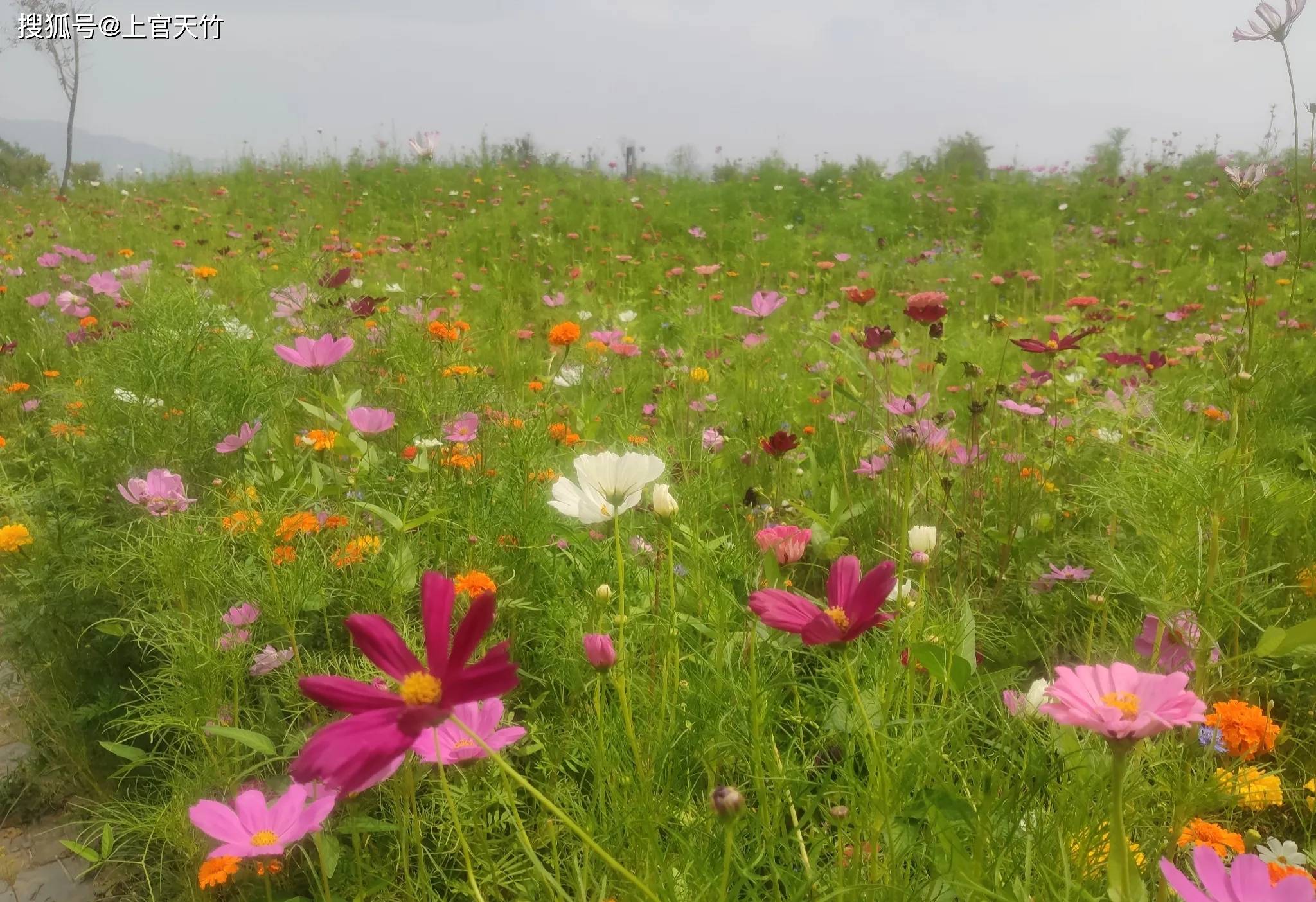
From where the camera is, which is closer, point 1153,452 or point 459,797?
point 459,797

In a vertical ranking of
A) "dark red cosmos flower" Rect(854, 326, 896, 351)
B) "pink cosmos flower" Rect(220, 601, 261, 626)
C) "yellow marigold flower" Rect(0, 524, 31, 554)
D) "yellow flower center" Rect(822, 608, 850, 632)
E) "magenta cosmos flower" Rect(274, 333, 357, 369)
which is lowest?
"yellow marigold flower" Rect(0, 524, 31, 554)

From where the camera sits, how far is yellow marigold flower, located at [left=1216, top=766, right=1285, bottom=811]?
0.89m

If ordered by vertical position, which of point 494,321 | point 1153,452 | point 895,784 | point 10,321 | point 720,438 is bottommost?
point 10,321

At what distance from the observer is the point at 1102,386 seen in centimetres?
232

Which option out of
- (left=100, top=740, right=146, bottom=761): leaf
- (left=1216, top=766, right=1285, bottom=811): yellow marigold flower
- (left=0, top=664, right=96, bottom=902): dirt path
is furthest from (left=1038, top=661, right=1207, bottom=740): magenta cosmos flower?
(left=0, top=664, right=96, bottom=902): dirt path

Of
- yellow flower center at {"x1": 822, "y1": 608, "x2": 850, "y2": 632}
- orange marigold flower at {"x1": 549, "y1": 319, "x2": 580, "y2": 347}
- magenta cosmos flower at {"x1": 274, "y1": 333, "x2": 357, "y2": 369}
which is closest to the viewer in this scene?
yellow flower center at {"x1": 822, "y1": 608, "x2": 850, "y2": 632}

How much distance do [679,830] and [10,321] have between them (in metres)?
3.67

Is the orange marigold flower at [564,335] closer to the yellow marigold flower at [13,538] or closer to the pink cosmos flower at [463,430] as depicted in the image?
the pink cosmos flower at [463,430]

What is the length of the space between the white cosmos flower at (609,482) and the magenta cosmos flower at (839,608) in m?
0.20

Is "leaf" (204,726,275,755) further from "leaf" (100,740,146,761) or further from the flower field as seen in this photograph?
"leaf" (100,740,146,761)

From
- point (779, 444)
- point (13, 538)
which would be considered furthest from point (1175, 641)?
point (13, 538)

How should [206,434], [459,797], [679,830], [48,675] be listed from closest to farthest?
1. [679,830]
2. [459,797]
3. [48,675]
4. [206,434]

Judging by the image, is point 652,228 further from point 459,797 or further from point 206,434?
point 459,797

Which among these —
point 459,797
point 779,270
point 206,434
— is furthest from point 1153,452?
point 779,270
